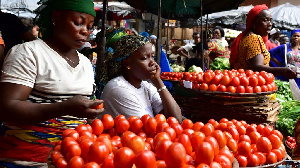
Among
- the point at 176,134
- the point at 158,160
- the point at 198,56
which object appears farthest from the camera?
the point at 198,56

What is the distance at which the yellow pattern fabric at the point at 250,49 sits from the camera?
4.16 meters

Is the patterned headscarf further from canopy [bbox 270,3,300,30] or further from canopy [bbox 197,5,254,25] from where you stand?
canopy [bbox 270,3,300,30]

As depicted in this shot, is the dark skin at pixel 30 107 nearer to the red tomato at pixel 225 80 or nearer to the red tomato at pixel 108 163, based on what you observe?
the red tomato at pixel 108 163

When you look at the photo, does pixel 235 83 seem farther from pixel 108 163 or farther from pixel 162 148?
pixel 108 163

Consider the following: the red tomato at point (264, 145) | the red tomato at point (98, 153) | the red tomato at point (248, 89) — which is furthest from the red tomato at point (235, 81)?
the red tomato at point (98, 153)

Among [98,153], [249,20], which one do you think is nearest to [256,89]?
[249,20]

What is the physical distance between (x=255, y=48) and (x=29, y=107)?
10.7ft

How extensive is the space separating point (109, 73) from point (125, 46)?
37 centimetres

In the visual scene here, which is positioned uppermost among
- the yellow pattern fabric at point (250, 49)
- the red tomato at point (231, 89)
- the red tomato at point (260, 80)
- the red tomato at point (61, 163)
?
the yellow pattern fabric at point (250, 49)

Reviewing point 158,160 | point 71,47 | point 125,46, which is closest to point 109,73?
point 125,46

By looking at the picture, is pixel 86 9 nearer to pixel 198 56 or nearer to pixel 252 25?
pixel 252 25

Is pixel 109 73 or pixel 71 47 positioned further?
pixel 109 73

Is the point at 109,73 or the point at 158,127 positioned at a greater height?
the point at 109,73

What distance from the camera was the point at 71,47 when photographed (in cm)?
221
